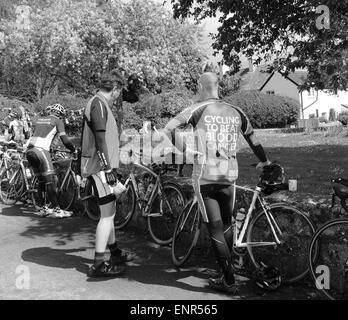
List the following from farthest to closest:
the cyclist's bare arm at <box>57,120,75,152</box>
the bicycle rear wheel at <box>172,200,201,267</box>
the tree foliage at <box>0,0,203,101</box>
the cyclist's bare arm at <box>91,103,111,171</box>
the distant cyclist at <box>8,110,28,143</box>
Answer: the tree foliage at <box>0,0,203,101</box>, the distant cyclist at <box>8,110,28,143</box>, the cyclist's bare arm at <box>57,120,75,152</box>, the bicycle rear wheel at <box>172,200,201,267</box>, the cyclist's bare arm at <box>91,103,111,171</box>

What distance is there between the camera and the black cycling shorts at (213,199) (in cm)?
447

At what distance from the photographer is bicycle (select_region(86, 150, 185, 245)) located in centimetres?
620

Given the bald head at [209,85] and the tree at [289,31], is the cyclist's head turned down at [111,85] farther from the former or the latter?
the tree at [289,31]

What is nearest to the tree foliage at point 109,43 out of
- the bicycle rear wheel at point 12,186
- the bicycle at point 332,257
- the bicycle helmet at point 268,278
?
the bicycle rear wheel at point 12,186

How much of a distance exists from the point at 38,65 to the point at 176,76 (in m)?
8.60

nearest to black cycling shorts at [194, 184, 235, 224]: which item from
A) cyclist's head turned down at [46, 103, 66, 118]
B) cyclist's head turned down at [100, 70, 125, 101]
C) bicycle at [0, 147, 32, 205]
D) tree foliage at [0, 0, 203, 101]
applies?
cyclist's head turned down at [100, 70, 125, 101]

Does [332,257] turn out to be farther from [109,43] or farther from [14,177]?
[109,43]

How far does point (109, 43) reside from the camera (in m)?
19.6

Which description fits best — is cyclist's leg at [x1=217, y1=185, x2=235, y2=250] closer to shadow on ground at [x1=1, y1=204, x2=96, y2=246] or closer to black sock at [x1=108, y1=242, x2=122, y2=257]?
black sock at [x1=108, y1=242, x2=122, y2=257]

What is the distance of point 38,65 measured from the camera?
26.7 meters

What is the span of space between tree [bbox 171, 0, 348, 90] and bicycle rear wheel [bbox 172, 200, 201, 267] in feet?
10.8

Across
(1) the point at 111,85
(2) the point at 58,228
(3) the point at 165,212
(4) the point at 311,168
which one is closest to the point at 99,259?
(3) the point at 165,212

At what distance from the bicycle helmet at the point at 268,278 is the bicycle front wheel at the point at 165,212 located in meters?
1.74
